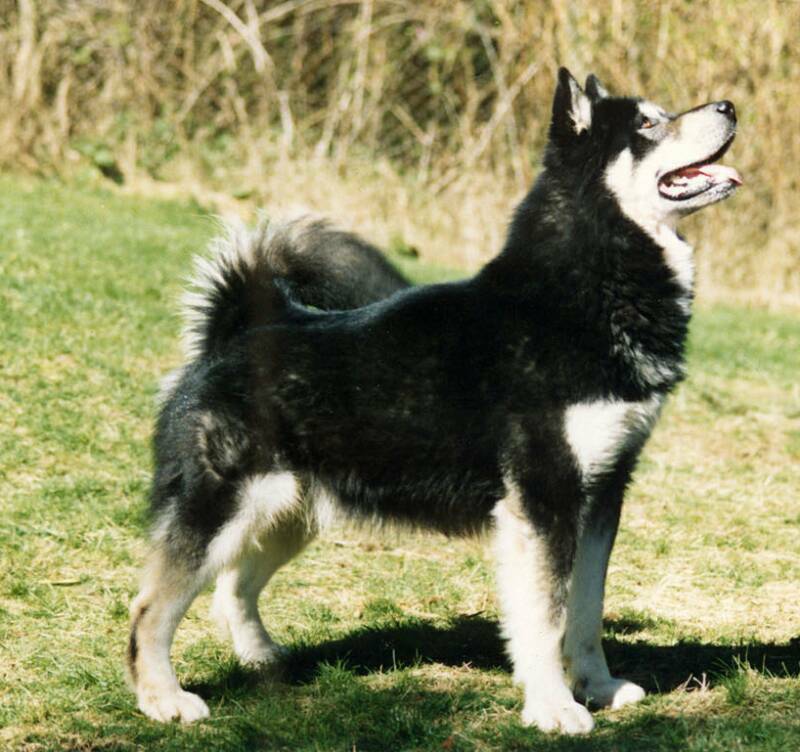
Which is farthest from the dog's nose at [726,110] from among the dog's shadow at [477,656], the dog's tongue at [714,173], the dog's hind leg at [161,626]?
the dog's hind leg at [161,626]

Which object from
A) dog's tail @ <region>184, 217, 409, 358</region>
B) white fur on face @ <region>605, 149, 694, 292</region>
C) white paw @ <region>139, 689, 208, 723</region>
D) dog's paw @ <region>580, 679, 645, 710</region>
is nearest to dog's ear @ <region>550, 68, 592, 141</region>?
white fur on face @ <region>605, 149, 694, 292</region>

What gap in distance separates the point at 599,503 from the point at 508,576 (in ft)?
1.48

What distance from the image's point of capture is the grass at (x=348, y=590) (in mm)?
3977

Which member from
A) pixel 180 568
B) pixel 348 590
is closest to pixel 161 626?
pixel 180 568

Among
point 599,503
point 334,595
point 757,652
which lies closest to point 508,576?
point 599,503

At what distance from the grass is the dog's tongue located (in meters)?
1.63

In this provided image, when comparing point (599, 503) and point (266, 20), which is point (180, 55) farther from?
point (599, 503)

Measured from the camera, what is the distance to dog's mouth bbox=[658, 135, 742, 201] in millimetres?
4168

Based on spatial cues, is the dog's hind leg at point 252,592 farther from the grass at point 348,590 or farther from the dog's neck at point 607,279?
the dog's neck at point 607,279

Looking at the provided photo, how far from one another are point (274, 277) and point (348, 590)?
1670mm

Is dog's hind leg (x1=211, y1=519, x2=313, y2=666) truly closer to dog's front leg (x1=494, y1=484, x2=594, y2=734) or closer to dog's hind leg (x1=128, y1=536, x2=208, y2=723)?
dog's hind leg (x1=128, y1=536, x2=208, y2=723)

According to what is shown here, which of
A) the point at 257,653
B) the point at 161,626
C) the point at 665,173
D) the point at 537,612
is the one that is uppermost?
the point at 665,173

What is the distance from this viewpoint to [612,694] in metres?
4.23

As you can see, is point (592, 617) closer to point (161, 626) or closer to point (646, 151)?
point (161, 626)
